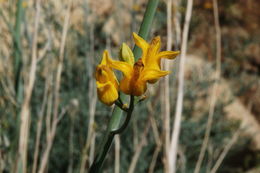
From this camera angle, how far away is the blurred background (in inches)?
49.6

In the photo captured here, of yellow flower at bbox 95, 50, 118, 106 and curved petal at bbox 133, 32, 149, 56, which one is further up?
curved petal at bbox 133, 32, 149, 56

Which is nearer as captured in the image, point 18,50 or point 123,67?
point 123,67

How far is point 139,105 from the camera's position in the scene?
7.70 ft

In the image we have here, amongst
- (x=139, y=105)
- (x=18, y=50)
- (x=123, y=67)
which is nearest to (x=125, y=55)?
(x=123, y=67)

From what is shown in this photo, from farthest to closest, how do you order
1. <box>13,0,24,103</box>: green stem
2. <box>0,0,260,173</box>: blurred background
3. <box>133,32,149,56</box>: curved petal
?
<box>0,0,260,173</box>: blurred background
<box>13,0,24,103</box>: green stem
<box>133,32,149,56</box>: curved petal

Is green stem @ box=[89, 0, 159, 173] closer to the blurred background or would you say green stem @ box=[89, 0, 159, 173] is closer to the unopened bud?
the unopened bud

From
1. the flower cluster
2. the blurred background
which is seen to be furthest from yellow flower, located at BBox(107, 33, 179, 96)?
the blurred background

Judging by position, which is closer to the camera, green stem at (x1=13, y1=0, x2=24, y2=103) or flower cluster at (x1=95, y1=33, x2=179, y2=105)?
flower cluster at (x1=95, y1=33, x2=179, y2=105)

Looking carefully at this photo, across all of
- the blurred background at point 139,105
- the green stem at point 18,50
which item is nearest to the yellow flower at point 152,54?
the blurred background at point 139,105

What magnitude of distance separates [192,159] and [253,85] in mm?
941

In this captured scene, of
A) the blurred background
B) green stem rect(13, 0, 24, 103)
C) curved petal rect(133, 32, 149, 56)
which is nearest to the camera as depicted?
curved petal rect(133, 32, 149, 56)

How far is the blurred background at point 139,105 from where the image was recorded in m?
1.26

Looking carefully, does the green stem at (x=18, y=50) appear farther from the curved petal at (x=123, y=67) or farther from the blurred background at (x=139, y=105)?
the curved petal at (x=123, y=67)

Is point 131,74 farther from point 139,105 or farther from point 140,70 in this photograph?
point 139,105
